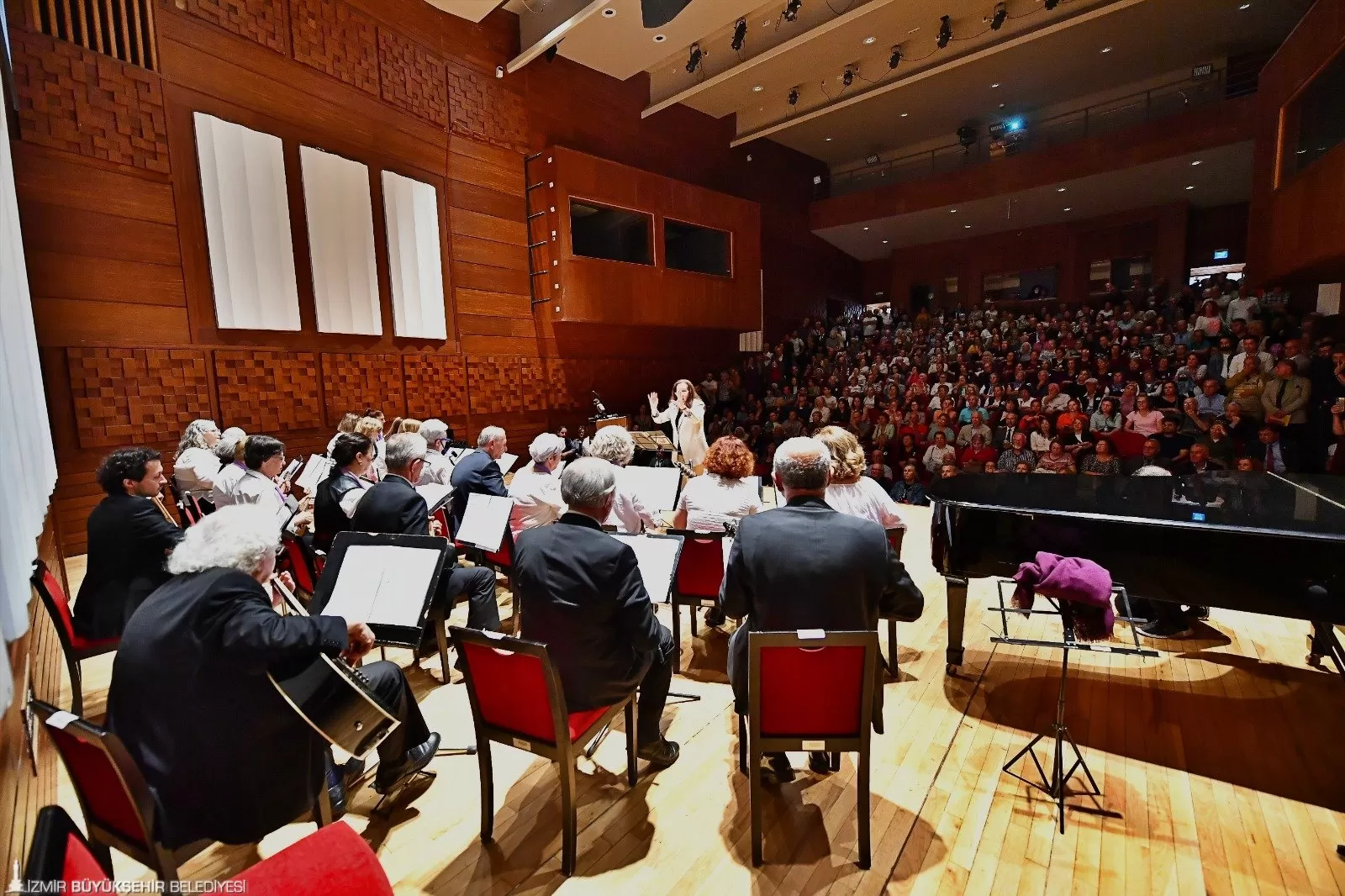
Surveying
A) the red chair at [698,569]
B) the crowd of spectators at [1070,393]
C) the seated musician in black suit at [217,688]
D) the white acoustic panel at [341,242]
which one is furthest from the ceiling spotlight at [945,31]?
the seated musician in black suit at [217,688]

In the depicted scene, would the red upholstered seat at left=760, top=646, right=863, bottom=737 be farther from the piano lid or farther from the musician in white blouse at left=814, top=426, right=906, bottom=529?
the piano lid

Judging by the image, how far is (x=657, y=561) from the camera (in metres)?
2.66

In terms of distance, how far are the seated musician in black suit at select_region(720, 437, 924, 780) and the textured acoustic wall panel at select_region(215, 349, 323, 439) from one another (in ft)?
21.0

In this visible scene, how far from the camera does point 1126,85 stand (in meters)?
11.4

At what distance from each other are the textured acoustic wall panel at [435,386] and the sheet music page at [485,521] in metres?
5.04

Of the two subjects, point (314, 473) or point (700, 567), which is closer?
point (700, 567)

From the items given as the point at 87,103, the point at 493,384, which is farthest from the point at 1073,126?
the point at 87,103

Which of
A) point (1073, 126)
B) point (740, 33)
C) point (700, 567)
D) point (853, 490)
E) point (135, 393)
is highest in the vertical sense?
point (740, 33)

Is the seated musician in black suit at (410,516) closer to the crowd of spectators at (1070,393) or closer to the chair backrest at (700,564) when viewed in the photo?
the chair backrest at (700,564)

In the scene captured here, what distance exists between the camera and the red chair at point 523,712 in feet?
6.21

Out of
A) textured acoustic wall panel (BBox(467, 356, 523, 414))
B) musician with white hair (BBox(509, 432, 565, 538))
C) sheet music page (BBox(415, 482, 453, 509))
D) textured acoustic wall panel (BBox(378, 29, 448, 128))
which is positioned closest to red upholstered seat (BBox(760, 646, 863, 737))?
musician with white hair (BBox(509, 432, 565, 538))

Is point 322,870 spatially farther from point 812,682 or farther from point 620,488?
point 620,488

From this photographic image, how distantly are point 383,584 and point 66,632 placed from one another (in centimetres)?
146

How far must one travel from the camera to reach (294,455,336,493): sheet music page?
15.5 feet
